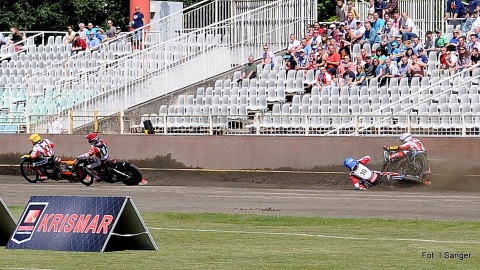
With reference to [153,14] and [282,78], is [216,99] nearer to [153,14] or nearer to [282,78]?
[282,78]

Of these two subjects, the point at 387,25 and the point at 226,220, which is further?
the point at 387,25

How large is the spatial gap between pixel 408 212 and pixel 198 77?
1643 cm

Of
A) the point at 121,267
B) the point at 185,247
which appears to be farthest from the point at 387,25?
the point at 121,267

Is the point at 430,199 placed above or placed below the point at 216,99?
below

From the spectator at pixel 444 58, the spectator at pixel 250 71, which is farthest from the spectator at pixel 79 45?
the spectator at pixel 444 58

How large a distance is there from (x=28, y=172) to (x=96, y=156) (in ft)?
8.34

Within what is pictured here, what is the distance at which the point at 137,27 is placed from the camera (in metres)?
40.2

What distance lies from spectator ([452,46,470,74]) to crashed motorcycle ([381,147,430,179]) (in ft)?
13.4

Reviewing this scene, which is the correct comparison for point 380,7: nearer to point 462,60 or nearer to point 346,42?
point 346,42

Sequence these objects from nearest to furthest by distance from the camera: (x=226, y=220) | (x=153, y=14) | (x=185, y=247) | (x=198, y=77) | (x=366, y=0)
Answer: (x=185, y=247) → (x=226, y=220) → (x=198, y=77) → (x=366, y=0) → (x=153, y=14)

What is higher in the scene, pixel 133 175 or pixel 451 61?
pixel 451 61

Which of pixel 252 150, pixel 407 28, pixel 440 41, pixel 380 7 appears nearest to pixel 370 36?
pixel 407 28

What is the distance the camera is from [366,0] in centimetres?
4081

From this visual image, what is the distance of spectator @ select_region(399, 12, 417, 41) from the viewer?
34.0m
